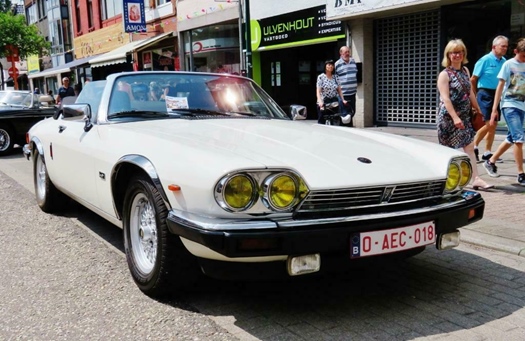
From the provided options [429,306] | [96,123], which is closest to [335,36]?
[96,123]

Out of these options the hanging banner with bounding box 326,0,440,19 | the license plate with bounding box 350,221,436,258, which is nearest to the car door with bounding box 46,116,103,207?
the license plate with bounding box 350,221,436,258

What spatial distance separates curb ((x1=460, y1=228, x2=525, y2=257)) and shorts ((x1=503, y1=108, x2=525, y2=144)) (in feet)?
6.69

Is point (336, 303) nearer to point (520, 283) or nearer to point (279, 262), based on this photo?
point (279, 262)

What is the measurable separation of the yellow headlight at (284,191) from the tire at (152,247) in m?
0.66

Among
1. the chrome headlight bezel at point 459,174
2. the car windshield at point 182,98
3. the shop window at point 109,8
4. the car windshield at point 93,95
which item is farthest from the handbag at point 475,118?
the shop window at point 109,8

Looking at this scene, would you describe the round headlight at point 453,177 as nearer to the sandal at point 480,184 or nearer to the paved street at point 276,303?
the paved street at point 276,303

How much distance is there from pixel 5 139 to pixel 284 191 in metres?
10.5

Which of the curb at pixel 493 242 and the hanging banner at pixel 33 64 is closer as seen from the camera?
the curb at pixel 493 242

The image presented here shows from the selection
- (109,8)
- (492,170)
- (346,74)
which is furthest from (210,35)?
(492,170)

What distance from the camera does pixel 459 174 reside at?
10.8 ft

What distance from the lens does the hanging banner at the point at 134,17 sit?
2178 cm

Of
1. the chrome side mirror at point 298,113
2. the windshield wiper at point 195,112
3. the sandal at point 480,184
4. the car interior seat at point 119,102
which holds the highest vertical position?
the car interior seat at point 119,102

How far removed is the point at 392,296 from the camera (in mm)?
3291

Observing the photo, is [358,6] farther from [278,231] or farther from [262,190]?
[278,231]
